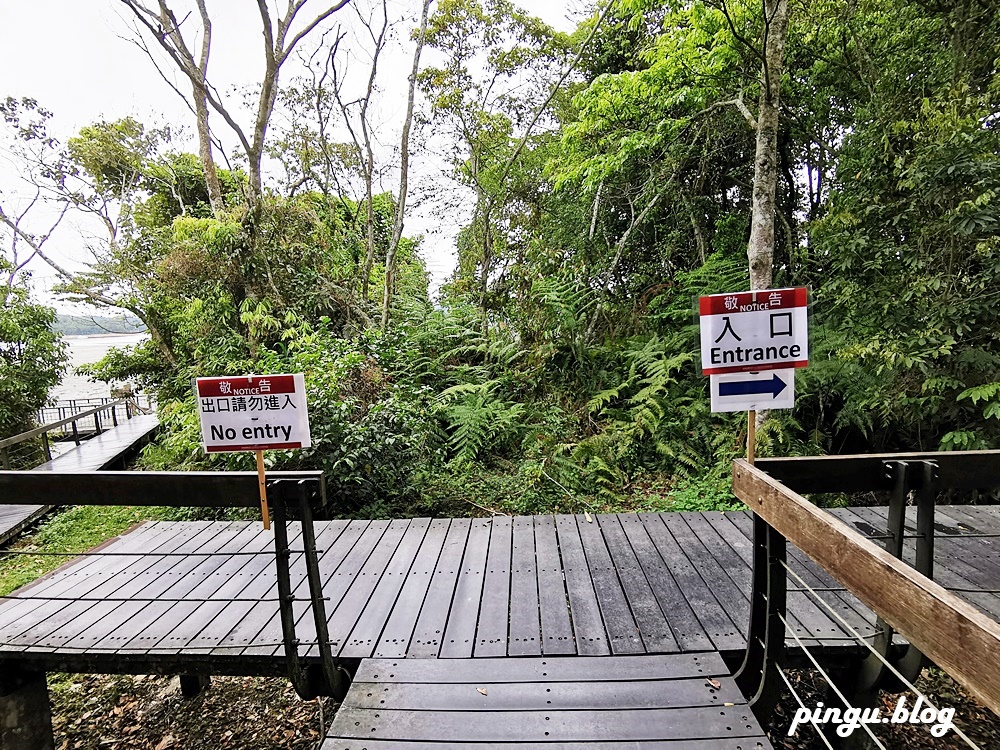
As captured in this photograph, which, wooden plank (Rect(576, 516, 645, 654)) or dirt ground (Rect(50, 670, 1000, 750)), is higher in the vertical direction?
wooden plank (Rect(576, 516, 645, 654))

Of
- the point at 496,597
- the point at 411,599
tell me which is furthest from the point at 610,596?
the point at 411,599

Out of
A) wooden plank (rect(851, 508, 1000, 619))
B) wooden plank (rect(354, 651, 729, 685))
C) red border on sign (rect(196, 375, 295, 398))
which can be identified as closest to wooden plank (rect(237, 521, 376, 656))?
wooden plank (rect(354, 651, 729, 685))

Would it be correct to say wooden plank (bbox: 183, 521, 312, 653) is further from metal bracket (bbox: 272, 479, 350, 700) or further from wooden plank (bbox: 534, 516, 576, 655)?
wooden plank (bbox: 534, 516, 576, 655)

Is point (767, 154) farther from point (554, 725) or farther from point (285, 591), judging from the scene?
point (285, 591)

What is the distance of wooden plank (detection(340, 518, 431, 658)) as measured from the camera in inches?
83.3

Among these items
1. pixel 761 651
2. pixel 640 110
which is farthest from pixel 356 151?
pixel 761 651

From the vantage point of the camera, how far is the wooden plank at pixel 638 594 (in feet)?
6.73

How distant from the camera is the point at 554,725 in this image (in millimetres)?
1665

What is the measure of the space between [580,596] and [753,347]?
141 centimetres

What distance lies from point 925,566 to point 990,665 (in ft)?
3.60

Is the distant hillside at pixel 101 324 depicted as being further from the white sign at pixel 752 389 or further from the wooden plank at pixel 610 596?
the white sign at pixel 752 389

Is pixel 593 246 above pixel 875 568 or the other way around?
above

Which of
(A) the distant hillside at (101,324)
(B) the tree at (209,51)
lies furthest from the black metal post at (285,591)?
(A) the distant hillside at (101,324)

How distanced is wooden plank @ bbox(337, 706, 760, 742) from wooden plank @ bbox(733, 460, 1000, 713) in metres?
0.74
